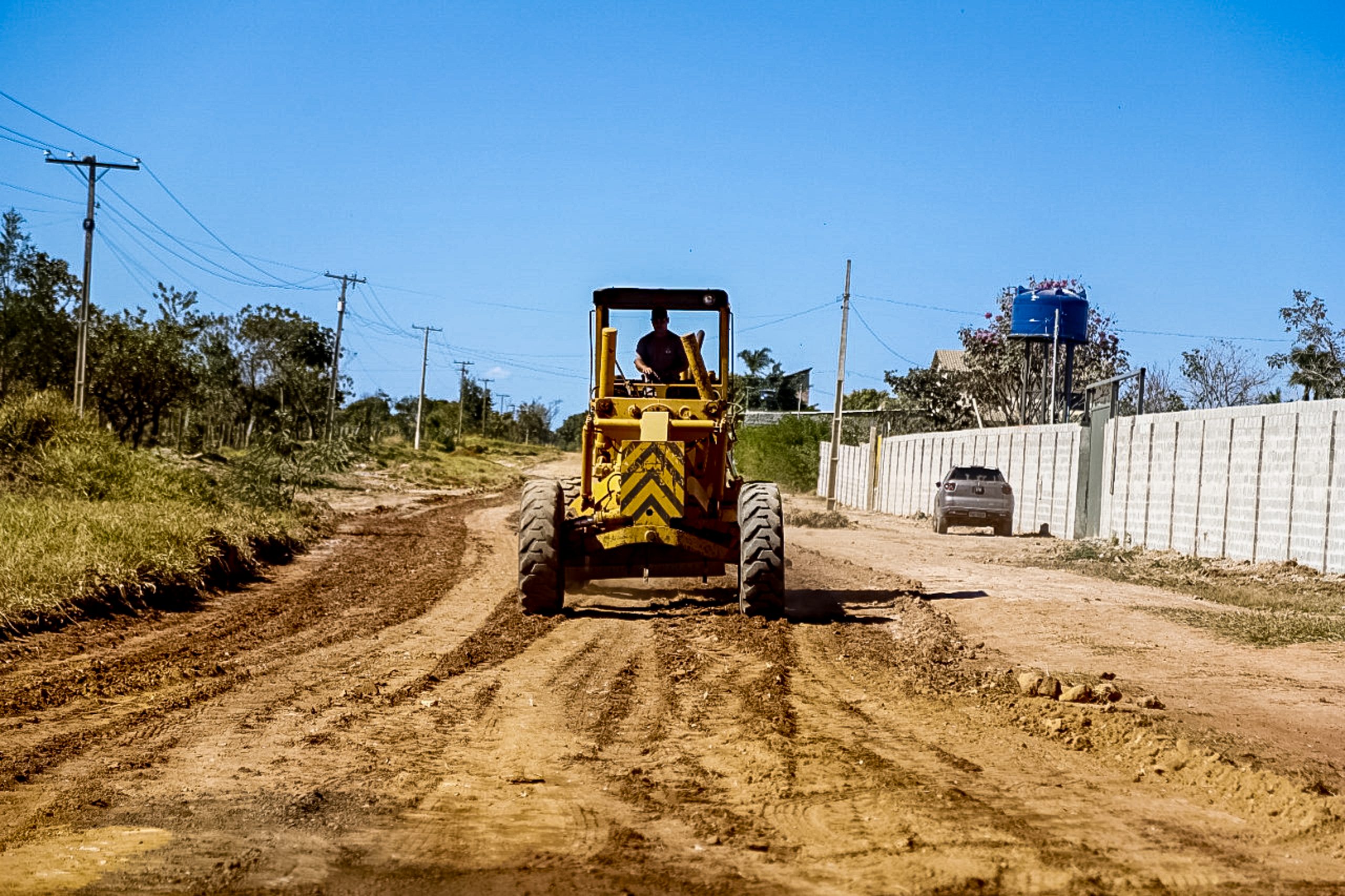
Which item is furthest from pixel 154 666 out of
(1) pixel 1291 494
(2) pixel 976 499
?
(2) pixel 976 499

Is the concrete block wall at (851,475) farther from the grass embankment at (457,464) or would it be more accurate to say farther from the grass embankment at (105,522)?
the grass embankment at (105,522)

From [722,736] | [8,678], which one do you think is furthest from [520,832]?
[8,678]

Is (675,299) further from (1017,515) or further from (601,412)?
(1017,515)

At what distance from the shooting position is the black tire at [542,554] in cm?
1220

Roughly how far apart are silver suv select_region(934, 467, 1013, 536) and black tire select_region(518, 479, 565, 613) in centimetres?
1689

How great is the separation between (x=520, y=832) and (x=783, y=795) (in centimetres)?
123

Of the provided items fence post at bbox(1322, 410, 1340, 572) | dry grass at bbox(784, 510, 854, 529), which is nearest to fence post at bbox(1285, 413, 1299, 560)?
fence post at bbox(1322, 410, 1340, 572)

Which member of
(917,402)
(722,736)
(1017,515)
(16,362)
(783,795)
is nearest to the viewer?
(783,795)

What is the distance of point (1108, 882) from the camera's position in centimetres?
434

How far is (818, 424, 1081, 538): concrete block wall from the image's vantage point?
86.0 feet

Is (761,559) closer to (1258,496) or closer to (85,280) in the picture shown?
(1258,496)

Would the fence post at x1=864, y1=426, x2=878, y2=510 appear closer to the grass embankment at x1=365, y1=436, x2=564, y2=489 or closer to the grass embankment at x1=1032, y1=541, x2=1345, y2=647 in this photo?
the grass embankment at x1=365, y1=436, x2=564, y2=489

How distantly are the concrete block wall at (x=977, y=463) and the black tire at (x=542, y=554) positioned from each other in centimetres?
1566

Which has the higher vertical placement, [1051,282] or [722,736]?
[1051,282]
